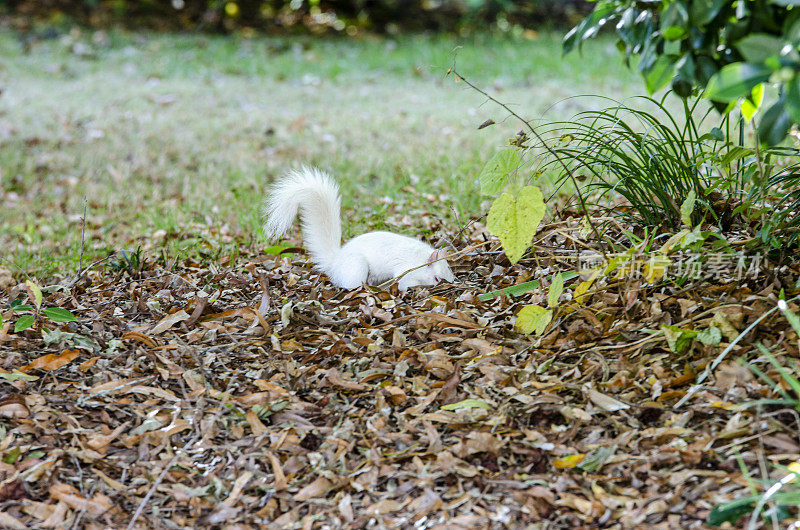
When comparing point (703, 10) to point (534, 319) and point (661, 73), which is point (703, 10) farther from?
point (534, 319)

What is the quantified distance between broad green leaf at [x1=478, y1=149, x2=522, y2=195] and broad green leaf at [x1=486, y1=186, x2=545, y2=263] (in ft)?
0.32

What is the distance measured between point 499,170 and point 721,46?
0.71m

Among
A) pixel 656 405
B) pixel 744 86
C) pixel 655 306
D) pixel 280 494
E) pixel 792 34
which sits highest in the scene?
pixel 792 34

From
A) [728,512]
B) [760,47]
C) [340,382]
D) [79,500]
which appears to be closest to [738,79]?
[760,47]

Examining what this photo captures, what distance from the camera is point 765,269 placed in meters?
2.32

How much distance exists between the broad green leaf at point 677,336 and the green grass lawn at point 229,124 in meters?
0.84

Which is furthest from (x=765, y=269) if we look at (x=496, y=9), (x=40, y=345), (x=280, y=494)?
(x=496, y=9)

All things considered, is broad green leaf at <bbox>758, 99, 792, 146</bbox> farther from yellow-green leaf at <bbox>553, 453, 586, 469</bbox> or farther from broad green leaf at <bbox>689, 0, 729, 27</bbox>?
yellow-green leaf at <bbox>553, 453, 586, 469</bbox>

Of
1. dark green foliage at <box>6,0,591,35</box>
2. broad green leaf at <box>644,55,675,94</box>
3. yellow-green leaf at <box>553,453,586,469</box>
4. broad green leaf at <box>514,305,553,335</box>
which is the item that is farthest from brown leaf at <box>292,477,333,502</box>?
dark green foliage at <box>6,0,591,35</box>

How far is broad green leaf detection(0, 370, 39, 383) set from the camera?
2309 mm

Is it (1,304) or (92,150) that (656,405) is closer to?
(1,304)

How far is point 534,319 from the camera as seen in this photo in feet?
7.50

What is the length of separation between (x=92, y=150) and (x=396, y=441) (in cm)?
475

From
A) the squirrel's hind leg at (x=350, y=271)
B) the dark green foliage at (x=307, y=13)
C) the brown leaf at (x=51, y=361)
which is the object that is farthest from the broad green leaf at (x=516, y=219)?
the dark green foliage at (x=307, y=13)
